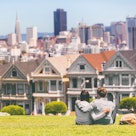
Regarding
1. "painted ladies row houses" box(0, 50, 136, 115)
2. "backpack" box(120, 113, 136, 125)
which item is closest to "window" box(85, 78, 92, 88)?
"painted ladies row houses" box(0, 50, 136, 115)

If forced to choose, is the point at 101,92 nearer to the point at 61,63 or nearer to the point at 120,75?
the point at 120,75

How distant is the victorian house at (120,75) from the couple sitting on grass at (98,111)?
33.4 m

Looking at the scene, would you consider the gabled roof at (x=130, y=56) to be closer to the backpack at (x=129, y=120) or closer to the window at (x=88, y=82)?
the window at (x=88, y=82)

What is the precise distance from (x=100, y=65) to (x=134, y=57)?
329 cm

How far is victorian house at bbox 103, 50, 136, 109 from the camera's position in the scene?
52438 mm

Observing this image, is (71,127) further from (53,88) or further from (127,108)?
(53,88)

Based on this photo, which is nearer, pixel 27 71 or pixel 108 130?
pixel 108 130

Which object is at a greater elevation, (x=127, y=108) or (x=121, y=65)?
(x=121, y=65)

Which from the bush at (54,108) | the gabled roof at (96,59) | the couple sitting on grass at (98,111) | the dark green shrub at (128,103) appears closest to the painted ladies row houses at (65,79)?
the gabled roof at (96,59)

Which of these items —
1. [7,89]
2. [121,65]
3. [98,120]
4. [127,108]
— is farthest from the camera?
[7,89]

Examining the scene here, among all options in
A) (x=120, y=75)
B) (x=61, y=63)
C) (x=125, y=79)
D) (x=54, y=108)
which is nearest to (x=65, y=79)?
(x=61, y=63)

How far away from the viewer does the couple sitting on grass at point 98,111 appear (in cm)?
1855

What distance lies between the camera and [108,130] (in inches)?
680

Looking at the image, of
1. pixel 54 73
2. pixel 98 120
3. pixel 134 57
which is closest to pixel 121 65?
pixel 134 57
